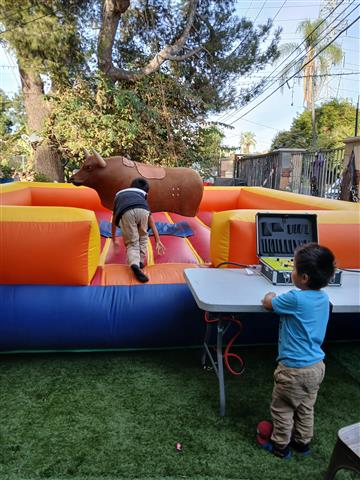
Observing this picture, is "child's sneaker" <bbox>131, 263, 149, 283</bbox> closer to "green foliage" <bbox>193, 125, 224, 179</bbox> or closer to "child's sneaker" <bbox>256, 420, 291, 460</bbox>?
"child's sneaker" <bbox>256, 420, 291, 460</bbox>

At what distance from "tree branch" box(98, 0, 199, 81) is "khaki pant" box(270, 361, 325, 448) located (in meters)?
10.4

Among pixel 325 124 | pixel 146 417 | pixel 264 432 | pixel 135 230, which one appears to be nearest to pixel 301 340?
pixel 264 432

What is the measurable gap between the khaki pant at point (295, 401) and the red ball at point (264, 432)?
1.7 inches

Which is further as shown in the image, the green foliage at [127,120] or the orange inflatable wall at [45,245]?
the green foliage at [127,120]

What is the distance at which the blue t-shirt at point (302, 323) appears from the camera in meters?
1.70

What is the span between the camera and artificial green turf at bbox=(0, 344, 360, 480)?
1.69 metres

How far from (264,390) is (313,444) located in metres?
0.46

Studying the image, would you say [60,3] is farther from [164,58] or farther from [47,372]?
[47,372]

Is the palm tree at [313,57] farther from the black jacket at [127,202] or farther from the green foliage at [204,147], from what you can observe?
the black jacket at [127,202]

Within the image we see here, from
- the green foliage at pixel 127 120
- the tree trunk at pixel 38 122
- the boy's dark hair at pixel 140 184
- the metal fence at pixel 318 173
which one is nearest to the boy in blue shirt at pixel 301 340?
the boy's dark hair at pixel 140 184

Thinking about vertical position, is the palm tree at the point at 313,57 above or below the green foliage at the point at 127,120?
above

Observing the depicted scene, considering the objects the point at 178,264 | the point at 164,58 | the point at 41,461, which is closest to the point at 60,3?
the point at 164,58

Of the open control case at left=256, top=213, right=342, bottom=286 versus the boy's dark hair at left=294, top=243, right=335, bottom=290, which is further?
the open control case at left=256, top=213, right=342, bottom=286

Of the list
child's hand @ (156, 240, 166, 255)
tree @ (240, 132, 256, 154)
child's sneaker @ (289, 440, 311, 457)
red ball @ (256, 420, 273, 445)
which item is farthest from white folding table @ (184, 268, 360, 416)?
tree @ (240, 132, 256, 154)
